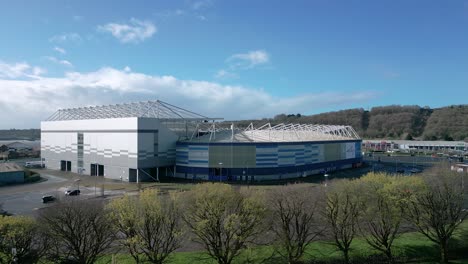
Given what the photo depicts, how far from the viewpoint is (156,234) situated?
20.8 metres

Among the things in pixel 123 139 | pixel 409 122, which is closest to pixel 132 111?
pixel 123 139

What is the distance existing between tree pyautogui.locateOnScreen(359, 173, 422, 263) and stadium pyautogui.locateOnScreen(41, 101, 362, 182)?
3253cm

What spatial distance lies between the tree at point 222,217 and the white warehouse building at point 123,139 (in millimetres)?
37540

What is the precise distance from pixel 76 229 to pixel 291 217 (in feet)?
44.2

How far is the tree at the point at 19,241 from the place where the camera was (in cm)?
1814

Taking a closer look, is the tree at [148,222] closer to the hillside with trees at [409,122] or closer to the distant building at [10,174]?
the distant building at [10,174]

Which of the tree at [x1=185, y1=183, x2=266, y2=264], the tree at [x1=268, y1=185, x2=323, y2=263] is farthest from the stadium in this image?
the tree at [x1=185, y1=183, x2=266, y2=264]

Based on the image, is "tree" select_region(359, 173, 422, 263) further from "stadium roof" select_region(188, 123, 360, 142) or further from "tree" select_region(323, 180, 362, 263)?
"stadium roof" select_region(188, 123, 360, 142)

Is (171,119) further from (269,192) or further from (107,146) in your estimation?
(269,192)

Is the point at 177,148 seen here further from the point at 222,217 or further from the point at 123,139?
the point at 222,217

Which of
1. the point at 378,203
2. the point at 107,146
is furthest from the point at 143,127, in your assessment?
the point at 378,203

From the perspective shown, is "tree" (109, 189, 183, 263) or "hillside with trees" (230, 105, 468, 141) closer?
"tree" (109, 189, 183, 263)

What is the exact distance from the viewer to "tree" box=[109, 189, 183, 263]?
2056 cm

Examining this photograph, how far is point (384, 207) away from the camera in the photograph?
943 inches
